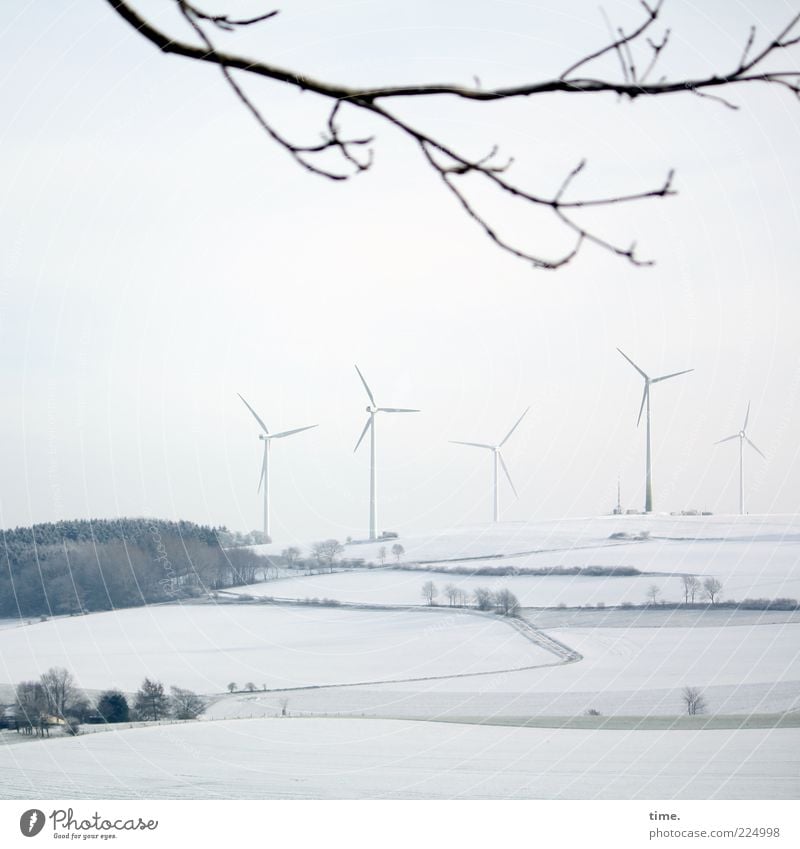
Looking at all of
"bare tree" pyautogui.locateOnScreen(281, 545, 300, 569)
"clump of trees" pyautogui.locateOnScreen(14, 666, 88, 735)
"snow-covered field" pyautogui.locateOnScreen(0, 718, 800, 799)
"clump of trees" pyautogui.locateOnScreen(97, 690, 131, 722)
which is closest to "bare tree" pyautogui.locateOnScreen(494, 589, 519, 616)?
"snow-covered field" pyautogui.locateOnScreen(0, 718, 800, 799)

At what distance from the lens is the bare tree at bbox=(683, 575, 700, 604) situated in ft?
14.0

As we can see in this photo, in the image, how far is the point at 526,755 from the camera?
3809mm

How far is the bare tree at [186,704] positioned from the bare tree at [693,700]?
1775 mm

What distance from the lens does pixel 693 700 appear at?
4.01 metres

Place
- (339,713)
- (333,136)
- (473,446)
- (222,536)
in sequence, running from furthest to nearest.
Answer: (473,446)
(222,536)
(339,713)
(333,136)

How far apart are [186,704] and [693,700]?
1868mm
